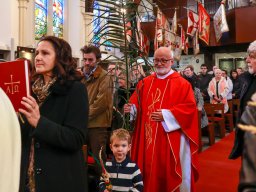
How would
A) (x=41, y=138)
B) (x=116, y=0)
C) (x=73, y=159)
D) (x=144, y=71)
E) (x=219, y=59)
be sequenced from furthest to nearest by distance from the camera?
(x=219, y=59) → (x=144, y=71) → (x=116, y=0) → (x=73, y=159) → (x=41, y=138)

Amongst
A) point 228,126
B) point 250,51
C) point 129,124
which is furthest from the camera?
point 228,126

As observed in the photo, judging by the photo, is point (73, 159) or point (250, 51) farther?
point (250, 51)

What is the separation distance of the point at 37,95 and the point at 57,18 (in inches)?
475

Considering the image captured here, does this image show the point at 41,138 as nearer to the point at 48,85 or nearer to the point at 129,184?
the point at 48,85

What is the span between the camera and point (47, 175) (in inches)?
73.0

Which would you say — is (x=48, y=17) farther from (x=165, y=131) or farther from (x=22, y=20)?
(x=165, y=131)


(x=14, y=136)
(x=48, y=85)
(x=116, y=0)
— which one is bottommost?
(x=14, y=136)

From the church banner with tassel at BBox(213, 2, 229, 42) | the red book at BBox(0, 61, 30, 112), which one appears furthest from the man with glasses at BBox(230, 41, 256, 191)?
the church banner with tassel at BBox(213, 2, 229, 42)

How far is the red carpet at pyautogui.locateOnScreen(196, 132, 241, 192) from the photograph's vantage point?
447cm

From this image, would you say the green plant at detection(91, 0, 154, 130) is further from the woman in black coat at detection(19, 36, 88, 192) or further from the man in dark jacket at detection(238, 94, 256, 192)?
the man in dark jacket at detection(238, 94, 256, 192)

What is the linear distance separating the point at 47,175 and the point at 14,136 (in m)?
0.99

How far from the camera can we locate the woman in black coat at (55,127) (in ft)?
6.03

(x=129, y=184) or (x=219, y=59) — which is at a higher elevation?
(x=219, y=59)

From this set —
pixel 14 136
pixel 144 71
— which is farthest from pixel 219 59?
pixel 14 136
